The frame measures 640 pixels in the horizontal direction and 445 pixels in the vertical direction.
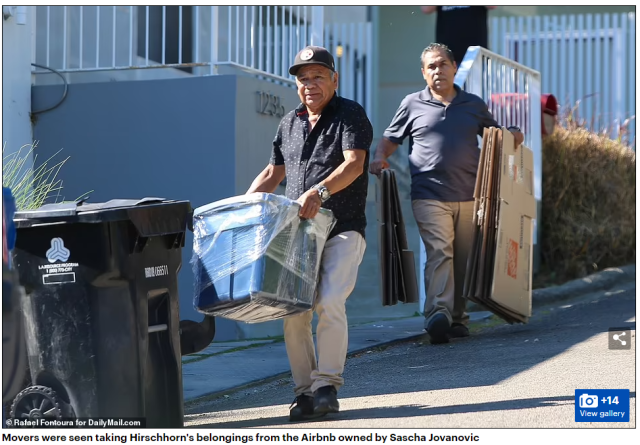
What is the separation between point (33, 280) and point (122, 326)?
0.41 m

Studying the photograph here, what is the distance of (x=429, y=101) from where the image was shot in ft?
25.5

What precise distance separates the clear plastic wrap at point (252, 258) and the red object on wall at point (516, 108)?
6072 millimetres

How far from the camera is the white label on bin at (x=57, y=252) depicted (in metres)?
4.38

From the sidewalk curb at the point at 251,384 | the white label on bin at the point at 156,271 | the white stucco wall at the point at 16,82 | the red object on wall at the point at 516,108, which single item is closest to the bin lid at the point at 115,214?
the white label on bin at the point at 156,271

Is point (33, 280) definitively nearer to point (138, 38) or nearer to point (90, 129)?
point (90, 129)

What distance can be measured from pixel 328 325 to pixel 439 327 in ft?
8.20

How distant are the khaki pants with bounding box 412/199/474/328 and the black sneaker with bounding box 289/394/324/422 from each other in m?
2.55

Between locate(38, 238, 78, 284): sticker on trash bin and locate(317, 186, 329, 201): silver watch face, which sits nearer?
locate(38, 238, 78, 284): sticker on trash bin

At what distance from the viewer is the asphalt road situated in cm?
492

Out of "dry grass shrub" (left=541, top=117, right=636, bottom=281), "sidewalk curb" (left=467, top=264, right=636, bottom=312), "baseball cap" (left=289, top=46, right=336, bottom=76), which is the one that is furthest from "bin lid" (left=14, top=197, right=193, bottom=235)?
"dry grass shrub" (left=541, top=117, right=636, bottom=281)

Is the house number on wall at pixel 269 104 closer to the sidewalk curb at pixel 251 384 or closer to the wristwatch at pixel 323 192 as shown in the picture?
the sidewalk curb at pixel 251 384

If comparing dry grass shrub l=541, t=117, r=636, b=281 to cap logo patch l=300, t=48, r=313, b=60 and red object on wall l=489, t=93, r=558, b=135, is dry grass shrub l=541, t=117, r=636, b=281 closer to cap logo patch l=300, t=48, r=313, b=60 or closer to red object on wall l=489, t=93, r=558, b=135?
red object on wall l=489, t=93, r=558, b=135

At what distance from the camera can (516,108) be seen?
11094 millimetres

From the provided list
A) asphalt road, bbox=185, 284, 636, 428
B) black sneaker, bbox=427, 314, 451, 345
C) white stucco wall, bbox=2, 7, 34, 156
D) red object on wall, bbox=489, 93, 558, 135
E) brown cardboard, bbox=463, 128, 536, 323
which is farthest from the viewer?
red object on wall, bbox=489, 93, 558, 135
